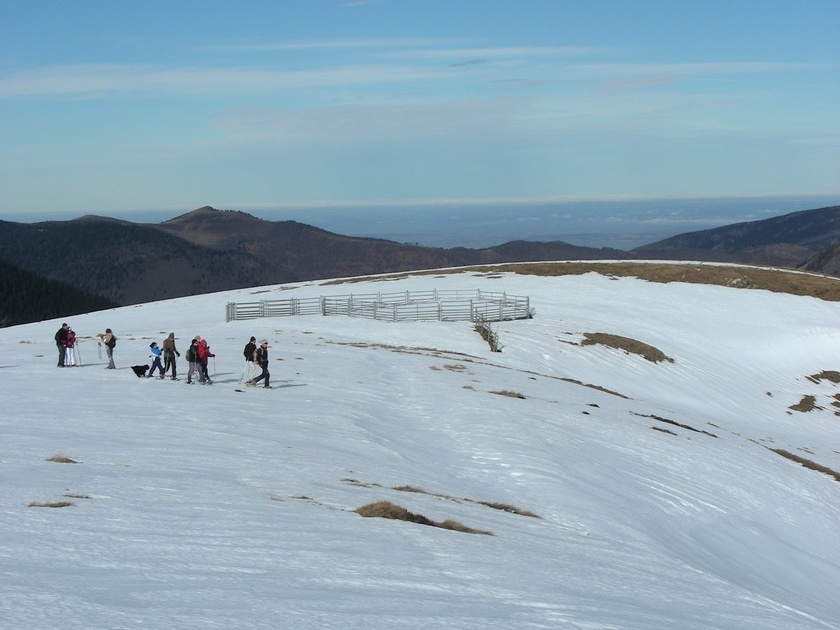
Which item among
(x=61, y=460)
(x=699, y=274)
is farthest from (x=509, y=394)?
(x=699, y=274)

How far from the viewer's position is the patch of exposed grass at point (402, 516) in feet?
44.3

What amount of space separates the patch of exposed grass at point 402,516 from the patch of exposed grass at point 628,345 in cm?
3428

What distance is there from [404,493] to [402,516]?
7.57ft

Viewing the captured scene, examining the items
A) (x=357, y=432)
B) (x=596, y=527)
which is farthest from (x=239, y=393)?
(x=596, y=527)

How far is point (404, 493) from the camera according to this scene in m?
15.9

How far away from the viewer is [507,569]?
11.4 m

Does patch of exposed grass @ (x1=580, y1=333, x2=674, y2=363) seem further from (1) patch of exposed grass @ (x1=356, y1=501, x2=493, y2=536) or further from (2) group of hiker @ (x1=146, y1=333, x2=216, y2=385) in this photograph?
(1) patch of exposed grass @ (x1=356, y1=501, x2=493, y2=536)

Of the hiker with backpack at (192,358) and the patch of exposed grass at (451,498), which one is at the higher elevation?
the hiker with backpack at (192,358)

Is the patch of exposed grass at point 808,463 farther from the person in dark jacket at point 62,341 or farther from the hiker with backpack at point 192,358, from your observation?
the person in dark jacket at point 62,341

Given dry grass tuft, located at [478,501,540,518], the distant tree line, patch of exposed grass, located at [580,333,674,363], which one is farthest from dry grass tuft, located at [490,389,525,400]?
the distant tree line

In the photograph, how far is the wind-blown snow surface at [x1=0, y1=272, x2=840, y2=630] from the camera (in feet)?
30.2

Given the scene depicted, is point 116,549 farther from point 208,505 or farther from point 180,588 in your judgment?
point 208,505

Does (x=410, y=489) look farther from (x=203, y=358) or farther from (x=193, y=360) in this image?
(x=193, y=360)

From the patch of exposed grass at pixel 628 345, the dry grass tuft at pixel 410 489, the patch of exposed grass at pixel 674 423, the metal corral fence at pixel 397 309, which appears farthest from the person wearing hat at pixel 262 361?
the patch of exposed grass at pixel 628 345
